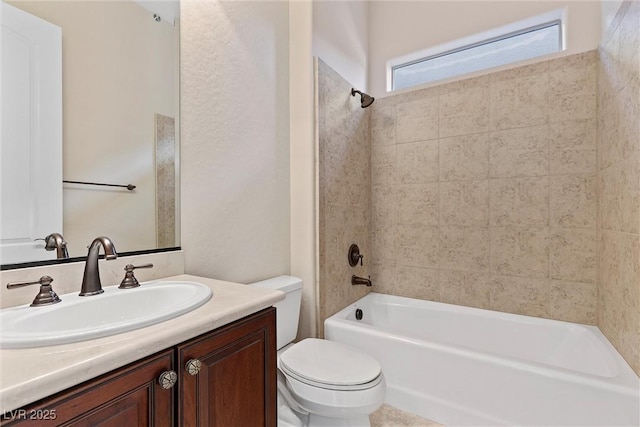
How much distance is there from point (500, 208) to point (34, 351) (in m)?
2.33

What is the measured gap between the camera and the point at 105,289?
0.99 m

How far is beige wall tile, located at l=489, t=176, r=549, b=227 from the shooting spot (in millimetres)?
1951

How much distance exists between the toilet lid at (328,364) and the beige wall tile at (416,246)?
3.55 feet

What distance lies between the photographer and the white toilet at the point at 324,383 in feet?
3.97

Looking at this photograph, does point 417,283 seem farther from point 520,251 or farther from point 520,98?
point 520,98

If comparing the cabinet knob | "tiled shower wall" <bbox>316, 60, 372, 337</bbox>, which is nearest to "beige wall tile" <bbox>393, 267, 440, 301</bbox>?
"tiled shower wall" <bbox>316, 60, 372, 337</bbox>

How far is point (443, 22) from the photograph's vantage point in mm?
2336

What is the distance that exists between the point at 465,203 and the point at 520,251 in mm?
460

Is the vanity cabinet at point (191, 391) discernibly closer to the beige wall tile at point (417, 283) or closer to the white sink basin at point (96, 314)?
the white sink basin at point (96, 314)

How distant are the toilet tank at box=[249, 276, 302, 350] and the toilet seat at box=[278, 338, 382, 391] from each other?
Result: 0.11 m

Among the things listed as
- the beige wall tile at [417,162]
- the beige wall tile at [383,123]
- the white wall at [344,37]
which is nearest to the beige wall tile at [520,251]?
the beige wall tile at [417,162]

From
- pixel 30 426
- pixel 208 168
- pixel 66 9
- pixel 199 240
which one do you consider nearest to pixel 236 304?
pixel 30 426

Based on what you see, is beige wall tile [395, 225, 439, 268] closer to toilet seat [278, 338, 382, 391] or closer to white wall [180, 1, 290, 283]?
white wall [180, 1, 290, 283]

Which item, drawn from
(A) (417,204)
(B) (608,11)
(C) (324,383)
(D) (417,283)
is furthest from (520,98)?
(C) (324,383)
